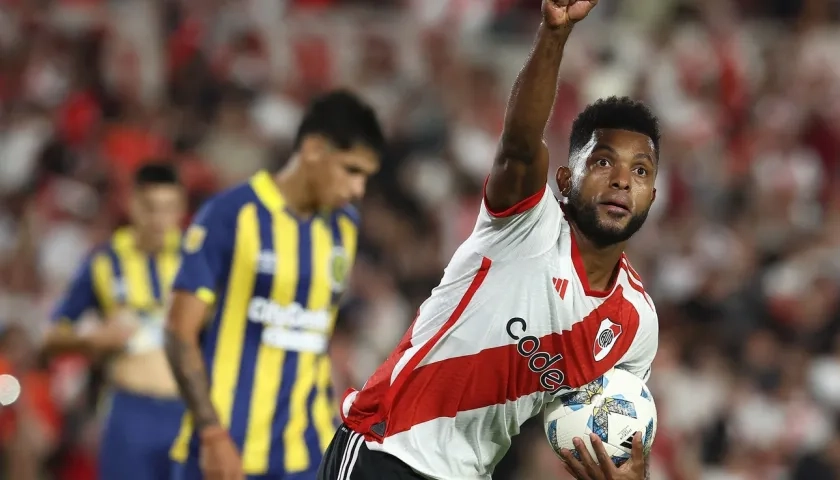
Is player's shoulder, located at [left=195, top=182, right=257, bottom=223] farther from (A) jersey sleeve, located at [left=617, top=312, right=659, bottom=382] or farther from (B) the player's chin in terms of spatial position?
(B) the player's chin

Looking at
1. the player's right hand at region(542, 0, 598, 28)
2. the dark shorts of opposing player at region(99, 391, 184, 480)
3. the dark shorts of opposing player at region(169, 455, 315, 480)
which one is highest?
the player's right hand at region(542, 0, 598, 28)

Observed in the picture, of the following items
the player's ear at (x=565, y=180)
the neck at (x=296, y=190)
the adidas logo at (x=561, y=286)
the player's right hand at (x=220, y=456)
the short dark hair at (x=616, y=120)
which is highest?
the short dark hair at (x=616, y=120)

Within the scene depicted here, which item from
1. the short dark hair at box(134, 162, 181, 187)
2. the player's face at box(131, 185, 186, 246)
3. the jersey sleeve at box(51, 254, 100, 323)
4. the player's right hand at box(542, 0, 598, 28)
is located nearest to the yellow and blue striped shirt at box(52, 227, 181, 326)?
the jersey sleeve at box(51, 254, 100, 323)

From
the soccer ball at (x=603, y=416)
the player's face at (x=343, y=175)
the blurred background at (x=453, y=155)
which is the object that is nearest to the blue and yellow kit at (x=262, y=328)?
the player's face at (x=343, y=175)

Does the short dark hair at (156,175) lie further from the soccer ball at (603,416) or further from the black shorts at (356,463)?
the soccer ball at (603,416)

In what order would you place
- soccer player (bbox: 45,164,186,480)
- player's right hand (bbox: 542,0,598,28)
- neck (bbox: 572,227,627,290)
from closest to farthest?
player's right hand (bbox: 542,0,598,28), neck (bbox: 572,227,627,290), soccer player (bbox: 45,164,186,480)

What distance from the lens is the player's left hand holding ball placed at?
12.8 feet

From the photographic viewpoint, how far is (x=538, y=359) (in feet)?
12.5

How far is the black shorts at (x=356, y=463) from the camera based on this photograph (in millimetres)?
3910

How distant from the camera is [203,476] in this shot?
208 inches

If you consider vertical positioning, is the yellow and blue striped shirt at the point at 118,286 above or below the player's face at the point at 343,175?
below

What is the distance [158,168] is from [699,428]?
13.5ft

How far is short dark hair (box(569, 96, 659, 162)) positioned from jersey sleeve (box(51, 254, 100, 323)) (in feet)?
13.0

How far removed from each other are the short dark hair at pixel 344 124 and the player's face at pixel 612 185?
182 cm
